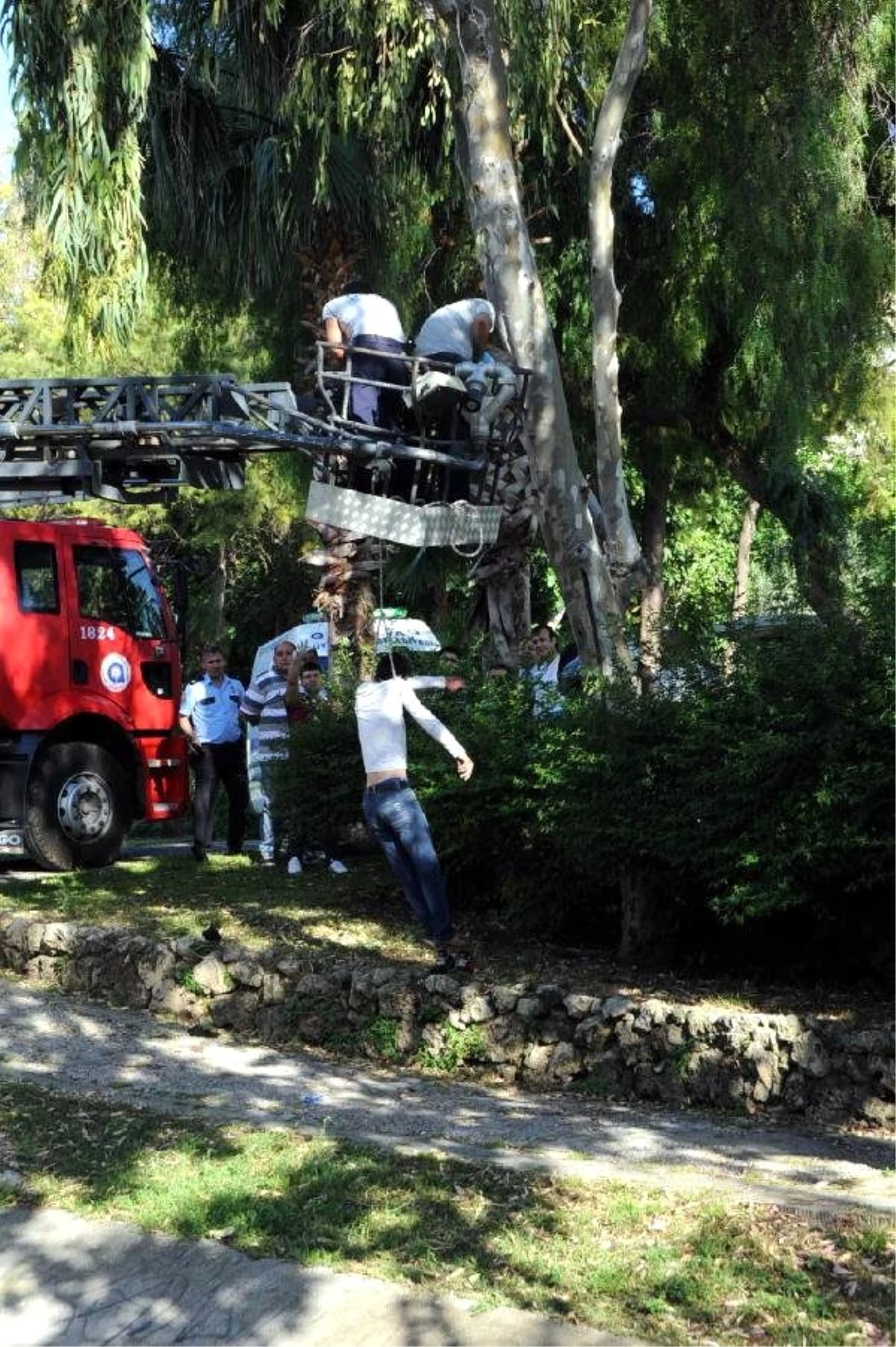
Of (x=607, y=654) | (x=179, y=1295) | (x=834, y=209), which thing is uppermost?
(x=834, y=209)

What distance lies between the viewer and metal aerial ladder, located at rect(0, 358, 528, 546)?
9156mm

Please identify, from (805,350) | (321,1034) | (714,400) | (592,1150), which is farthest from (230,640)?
(592,1150)

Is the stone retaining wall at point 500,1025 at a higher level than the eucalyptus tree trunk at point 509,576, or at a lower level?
lower

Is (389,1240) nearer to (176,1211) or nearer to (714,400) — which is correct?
(176,1211)

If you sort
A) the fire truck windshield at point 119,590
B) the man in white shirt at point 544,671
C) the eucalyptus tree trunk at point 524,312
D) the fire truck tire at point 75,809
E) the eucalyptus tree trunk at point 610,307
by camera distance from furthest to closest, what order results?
the fire truck windshield at point 119,590, the fire truck tire at point 75,809, the eucalyptus tree trunk at point 610,307, the eucalyptus tree trunk at point 524,312, the man in white shirt at point 544,671

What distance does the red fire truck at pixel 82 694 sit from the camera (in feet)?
47.3

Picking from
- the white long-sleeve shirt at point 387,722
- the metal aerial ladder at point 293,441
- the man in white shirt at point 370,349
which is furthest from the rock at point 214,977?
the man in white shirt at point 370,349

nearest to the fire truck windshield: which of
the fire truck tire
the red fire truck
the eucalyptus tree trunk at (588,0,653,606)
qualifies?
the red fire truck

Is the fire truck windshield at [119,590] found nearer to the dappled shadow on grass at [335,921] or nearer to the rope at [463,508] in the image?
the dappled shadow on grass at [335,921]

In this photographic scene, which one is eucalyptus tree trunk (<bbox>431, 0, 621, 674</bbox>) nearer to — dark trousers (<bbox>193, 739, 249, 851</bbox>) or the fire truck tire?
dark trousers (<bbox>193, 739, 249, 851</bbox>)

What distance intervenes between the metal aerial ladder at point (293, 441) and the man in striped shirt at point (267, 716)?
353cm

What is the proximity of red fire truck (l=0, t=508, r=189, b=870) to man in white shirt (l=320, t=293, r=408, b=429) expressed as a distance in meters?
5.83

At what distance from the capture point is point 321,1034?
9.55 metres

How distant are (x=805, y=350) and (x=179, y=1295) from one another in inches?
345
